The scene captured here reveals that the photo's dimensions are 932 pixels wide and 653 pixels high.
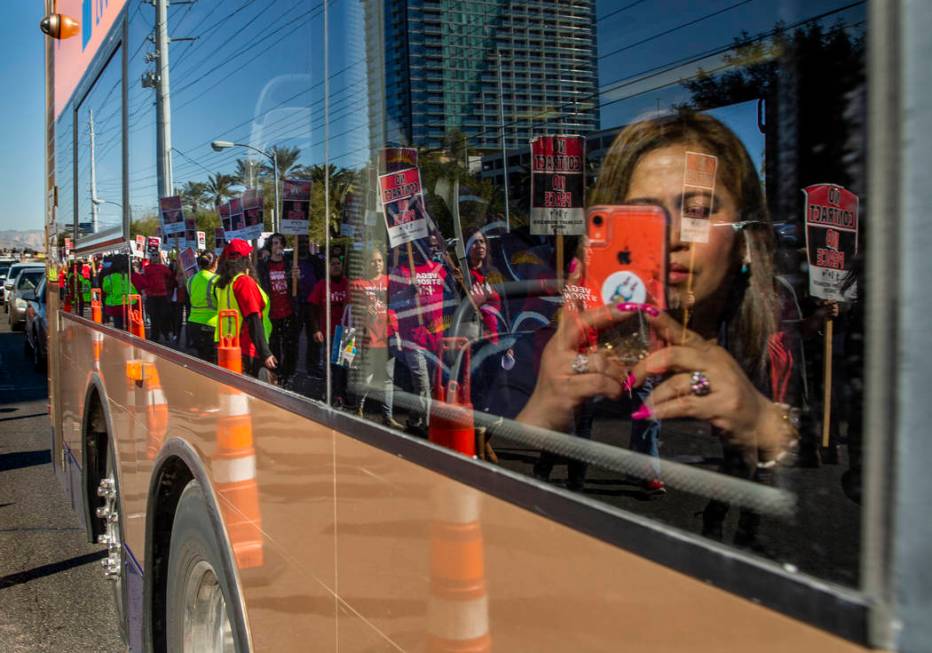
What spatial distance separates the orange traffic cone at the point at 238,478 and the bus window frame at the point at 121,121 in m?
1.66

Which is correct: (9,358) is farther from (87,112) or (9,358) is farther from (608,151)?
(608,151)

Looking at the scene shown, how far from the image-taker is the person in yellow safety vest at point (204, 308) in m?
2.54

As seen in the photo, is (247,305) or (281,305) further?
(247,305)

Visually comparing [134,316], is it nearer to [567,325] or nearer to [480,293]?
[480,293]

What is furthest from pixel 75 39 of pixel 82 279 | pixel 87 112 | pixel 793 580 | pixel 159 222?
pixel 793 580

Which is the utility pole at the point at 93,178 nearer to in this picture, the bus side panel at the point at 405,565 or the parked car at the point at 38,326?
the bus side panel at the point at 405,565

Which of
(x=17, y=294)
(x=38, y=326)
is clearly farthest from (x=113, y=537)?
(x=17, y=294)

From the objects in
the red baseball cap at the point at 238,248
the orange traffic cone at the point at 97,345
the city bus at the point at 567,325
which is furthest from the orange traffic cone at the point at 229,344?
the orange traffic cone at the point at 97,345

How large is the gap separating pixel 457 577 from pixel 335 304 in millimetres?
657

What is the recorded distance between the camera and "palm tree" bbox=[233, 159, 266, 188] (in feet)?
7.22

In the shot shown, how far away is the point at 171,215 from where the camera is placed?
304 centimetres

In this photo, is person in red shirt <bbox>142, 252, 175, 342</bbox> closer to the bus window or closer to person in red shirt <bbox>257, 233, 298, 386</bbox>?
person in red shirt <bbox>257, 233, 298, 386</bbox>

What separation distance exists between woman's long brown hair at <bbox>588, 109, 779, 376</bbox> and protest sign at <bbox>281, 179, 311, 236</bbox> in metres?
0.78

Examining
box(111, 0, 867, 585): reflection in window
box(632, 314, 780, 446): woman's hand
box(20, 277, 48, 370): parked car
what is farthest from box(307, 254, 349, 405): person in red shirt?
box(20, 277, 48, 370): parked car
